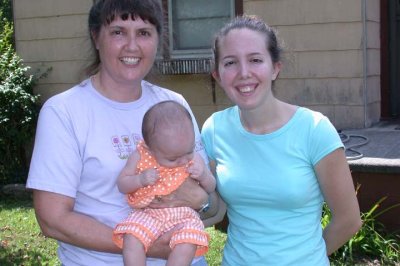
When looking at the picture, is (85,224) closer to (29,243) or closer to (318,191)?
(318,191)

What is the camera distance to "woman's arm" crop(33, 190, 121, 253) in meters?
2.32

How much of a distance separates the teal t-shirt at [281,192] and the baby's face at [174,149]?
8.0 inches

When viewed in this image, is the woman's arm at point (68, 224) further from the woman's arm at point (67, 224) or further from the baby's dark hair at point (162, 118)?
the baby's dark hair at point (162, 118)

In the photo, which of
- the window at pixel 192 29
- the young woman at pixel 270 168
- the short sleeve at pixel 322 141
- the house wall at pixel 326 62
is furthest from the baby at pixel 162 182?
the window at pixel 192 29

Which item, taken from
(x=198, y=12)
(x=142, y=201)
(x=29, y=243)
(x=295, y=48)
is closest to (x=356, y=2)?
(x=295, y=48)

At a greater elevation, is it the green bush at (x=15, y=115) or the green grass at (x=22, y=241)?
the green bush at (x=15, y=115)

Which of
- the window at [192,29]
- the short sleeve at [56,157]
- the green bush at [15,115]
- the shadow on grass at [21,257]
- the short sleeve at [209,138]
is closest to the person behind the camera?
the short sleeve at [56,157]

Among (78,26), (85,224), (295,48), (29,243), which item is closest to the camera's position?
(85,224)

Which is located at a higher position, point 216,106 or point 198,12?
point 198,12

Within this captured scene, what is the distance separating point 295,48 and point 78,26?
2.86m

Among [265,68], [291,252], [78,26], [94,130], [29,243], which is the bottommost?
[29,243]

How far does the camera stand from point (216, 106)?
720 centimetres

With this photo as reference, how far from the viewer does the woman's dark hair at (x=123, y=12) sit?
8.20 ft

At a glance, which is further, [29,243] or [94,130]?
[29,243]
